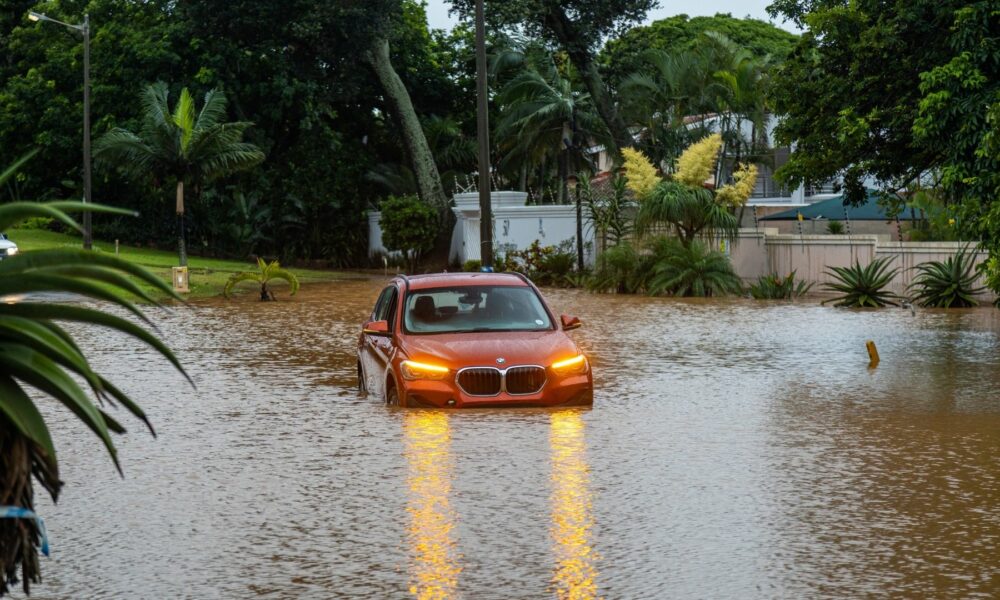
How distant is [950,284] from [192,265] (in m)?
26.7

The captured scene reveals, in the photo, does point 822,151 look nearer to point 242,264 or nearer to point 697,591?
point 697,591

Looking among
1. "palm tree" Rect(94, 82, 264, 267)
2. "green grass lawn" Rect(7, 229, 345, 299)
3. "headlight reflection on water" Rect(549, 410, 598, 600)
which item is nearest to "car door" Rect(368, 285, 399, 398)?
"headlight reflection on water" Rect(549, 410, 598, 600)

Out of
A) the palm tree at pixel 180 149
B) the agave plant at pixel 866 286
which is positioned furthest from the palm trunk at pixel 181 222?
the agave plant at pixel 866 286

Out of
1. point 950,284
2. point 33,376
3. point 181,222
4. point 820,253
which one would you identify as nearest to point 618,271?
point 820,253

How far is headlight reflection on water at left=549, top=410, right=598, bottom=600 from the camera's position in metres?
7.64

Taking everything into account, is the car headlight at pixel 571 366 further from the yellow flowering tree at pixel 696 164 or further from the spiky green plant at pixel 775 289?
the yellow flowering tree at pixel 696 164

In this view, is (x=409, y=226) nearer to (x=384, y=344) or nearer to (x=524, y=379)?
(x=384, y=344)

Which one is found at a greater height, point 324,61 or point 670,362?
point 324,61

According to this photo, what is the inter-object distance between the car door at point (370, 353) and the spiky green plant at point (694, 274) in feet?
65.1

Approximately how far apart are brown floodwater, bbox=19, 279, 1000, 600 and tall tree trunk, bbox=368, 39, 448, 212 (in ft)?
→ 112

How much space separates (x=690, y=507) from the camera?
9633 mm

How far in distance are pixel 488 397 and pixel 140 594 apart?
269 inches

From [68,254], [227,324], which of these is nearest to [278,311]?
[227,324]

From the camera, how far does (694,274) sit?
35875mm
